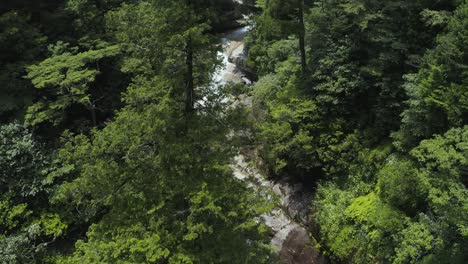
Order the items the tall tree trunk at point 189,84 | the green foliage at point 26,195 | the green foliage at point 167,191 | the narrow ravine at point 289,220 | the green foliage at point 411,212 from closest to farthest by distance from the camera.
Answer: the green foliage at point 167,191
the tall tree trunk at point 189,84
the green foliage at point 411,212
the green foliage at point 26,195
the narrow ravine at point 289,220

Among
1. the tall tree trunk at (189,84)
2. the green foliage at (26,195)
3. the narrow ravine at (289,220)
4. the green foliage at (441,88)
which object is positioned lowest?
the narrow ravine at (289,220)

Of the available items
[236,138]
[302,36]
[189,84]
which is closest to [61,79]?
[189,84]

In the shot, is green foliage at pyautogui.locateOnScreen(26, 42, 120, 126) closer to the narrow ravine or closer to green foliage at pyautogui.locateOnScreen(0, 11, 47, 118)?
green foliage at pyautogui.locateOnScreen(0, 11, 47, 118)

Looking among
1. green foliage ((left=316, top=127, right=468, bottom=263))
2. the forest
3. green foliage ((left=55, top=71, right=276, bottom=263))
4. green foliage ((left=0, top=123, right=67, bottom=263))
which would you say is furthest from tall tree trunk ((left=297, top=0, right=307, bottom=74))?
green foliage ((left=0, top=123, right=67, bottom=263))

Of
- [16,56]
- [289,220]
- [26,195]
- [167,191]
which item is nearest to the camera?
[167,191]

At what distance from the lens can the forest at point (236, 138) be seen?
35.9ft

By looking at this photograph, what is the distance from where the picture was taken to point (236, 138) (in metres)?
11.6

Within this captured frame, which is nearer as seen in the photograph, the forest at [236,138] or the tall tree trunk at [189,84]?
the tall tree trunk at [189,84]

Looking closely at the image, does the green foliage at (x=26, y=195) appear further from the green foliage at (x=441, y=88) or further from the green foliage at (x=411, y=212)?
the green foliage at (x=441, y=88)

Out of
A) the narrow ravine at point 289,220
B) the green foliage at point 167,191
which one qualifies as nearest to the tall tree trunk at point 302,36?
the narrow ravine at point 289,220

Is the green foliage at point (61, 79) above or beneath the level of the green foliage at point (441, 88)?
beneath

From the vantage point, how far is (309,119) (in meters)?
18.1

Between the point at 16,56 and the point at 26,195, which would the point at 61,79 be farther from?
the point at 26,195

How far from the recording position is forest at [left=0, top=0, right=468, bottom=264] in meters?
10.9
